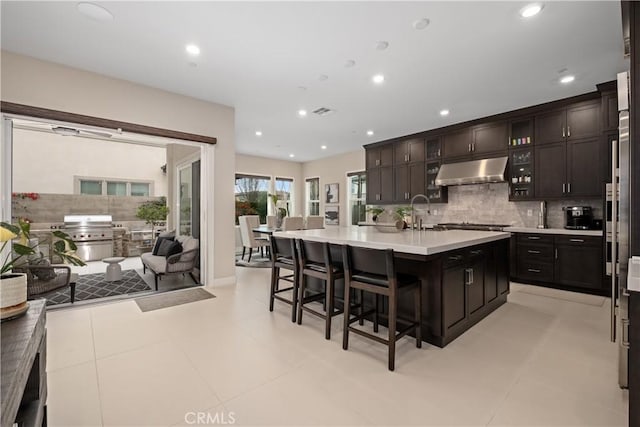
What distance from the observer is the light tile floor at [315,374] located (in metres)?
1.70

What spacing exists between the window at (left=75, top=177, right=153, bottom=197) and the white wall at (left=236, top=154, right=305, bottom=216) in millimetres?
2892

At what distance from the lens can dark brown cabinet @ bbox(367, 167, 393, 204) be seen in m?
6.68

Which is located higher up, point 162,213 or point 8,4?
point 8,4

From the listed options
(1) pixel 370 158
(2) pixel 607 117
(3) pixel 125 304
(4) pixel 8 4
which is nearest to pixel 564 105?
(2) pixel 607 117

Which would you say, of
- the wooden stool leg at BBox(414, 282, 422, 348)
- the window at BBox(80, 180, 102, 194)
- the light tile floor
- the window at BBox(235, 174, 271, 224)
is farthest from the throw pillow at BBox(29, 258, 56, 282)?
the window at BBox(80, 180, 102, 194)

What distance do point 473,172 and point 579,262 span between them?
200cm

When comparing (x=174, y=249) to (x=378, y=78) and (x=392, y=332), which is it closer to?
(x=392, y=332)

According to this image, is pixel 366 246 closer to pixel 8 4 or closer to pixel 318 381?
pixel 318 381

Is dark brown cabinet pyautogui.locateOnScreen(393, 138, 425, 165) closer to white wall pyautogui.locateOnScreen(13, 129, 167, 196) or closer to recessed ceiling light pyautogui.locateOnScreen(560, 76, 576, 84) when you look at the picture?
recessed ceiling light pyautogui.locateOnScreen(560, 76, 576, 84)

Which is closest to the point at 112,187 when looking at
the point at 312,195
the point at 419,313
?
the point at 312,195

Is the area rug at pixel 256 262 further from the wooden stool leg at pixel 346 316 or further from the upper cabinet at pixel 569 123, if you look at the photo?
the upper cabinet at pixel 569 123

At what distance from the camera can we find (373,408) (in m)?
1.75

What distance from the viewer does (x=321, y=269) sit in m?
2.90

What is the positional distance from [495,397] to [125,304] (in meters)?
4.10
